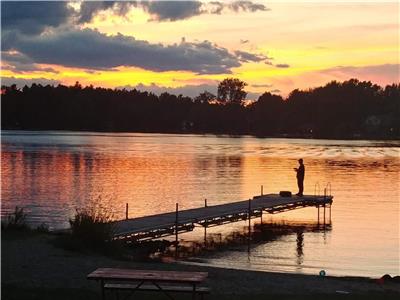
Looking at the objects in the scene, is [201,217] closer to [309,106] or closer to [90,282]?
[90,282]

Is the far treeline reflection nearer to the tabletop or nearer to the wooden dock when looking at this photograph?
the wooden dock

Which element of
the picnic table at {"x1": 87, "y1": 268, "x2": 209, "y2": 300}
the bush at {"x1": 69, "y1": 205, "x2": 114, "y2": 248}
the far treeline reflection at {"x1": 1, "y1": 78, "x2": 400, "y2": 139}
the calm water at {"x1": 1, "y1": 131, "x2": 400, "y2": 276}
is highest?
the far treeline reflection at {"x1": 1, "y1": 78, "x2": 400, "y2": 139}

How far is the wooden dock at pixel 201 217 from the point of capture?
21938mm

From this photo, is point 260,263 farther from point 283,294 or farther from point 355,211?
point 355,211

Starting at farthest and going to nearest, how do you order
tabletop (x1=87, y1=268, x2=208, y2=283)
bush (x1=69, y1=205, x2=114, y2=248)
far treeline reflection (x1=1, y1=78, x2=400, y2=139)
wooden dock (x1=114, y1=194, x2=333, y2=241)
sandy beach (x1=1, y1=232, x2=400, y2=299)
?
far treeline reflection (x1=1, y1=78, x2=400, y2=139) → wooden dock (x1=114, y1=194, x2=333, y2=241) → bush (x1=69, y1=205, x2=114, y2=248) → sandy beach (x1=1, y1=232, x2=400, y2=299) → tabletop (x1=87, y1=268, x2=208, y2=283)

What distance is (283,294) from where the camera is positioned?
12969 mm

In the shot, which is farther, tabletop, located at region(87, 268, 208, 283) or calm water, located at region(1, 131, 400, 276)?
calm water, located at region(1, 131, 400, 276)

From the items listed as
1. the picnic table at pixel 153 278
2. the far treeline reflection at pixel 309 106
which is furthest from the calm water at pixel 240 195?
the far treeline reflection at pixel 309 106

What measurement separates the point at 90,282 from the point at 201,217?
42.0 ft

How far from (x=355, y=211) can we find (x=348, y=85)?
159 metres

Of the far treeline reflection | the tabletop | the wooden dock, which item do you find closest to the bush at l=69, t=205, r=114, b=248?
the wooden dock

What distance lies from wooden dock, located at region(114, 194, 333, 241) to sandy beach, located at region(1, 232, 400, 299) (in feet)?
14.5

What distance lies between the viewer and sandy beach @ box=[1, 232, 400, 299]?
1199 cm

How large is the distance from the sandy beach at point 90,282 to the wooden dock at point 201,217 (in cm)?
443
